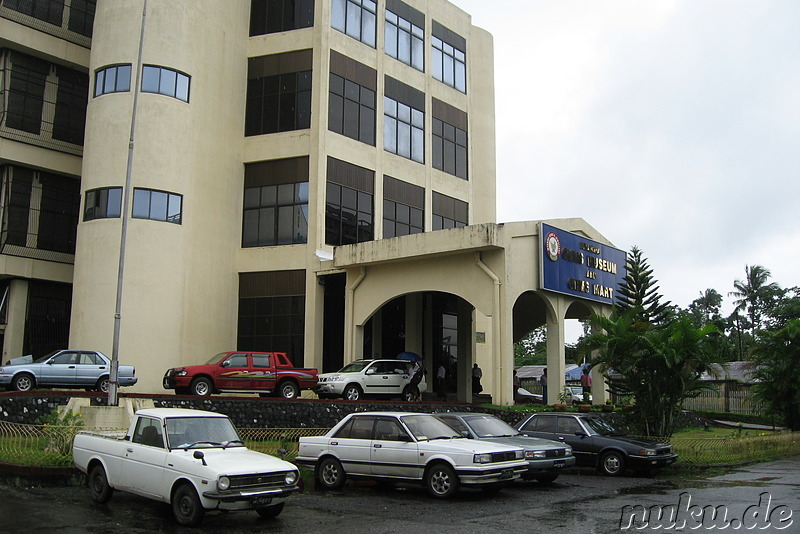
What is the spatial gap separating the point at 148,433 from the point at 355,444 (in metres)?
4.11

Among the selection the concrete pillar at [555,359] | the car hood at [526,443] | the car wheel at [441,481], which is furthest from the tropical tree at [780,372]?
the car wheel at [441,481]

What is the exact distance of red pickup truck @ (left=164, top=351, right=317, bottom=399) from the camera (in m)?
23.5

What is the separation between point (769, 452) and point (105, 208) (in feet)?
78.0

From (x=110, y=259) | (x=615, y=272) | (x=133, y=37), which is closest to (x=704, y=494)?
(x=615, y=272)

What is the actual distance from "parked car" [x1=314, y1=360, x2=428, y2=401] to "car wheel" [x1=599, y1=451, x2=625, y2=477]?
385 inches

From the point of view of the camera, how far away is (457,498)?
1333 centimetres

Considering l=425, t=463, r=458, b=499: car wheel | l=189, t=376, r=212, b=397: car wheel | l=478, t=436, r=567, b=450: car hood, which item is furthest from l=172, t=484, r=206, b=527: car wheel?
l=189, t=376, r=212, b=397: car wheel

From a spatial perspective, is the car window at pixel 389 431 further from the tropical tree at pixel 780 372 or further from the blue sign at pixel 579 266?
the tropical tree at pixel 780 372

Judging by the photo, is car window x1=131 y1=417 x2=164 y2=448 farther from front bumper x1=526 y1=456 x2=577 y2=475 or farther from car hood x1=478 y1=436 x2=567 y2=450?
front bumper x1=526 y1=456 x2=577 y2=475

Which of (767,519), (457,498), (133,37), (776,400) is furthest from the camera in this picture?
(133,37)

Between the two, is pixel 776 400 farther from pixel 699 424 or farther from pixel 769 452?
pixel 699 424

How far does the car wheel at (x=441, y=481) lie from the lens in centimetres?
1302

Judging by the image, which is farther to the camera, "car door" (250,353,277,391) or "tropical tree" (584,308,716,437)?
"car door" (250,353,277,391)
